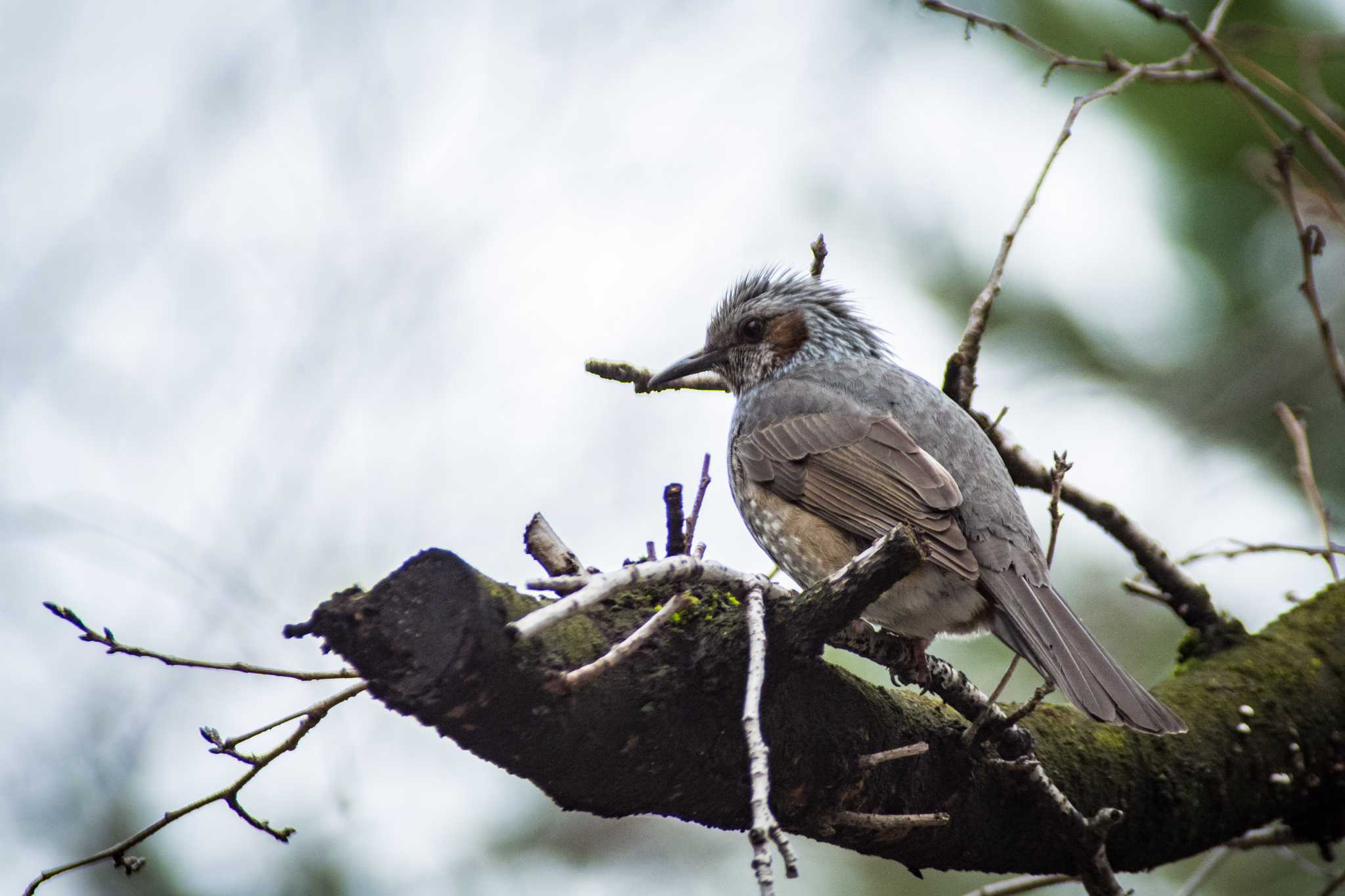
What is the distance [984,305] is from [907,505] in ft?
2.62

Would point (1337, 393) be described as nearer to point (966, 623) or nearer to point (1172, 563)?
point (1172, 563)

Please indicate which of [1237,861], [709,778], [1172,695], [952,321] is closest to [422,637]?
[709,778]

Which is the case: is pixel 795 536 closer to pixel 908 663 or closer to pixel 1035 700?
pixel 908 663

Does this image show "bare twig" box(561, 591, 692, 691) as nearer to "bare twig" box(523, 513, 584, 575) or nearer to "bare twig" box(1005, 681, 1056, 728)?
"bare twig" box(523, 513, 584, 575)

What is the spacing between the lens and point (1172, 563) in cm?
443

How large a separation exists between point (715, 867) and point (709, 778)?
5.41 m

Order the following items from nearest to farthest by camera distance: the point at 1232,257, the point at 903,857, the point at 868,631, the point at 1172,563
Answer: the point at 903,857 < the point at 868,631 < the point at 1172,563 < the point at 1232,257

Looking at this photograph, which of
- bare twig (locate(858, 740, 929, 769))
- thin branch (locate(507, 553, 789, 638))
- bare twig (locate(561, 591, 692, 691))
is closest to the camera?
thin branch (locate(507, 553, 789, 638))

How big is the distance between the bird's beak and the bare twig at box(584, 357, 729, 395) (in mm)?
21

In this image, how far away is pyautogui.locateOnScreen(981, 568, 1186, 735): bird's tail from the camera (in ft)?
10.2

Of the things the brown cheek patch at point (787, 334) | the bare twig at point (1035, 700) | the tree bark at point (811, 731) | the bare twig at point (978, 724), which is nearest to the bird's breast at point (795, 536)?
the tree bark at point (811, 731)

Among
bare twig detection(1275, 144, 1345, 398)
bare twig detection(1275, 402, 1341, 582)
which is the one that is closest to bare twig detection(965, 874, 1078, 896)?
bare twig detection(1275, 402, 1341, 582)

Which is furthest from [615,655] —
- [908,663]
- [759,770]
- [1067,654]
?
[1067,654]

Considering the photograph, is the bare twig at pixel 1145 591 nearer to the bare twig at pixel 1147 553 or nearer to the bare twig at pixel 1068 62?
the bare twig at pixel 1147 553
